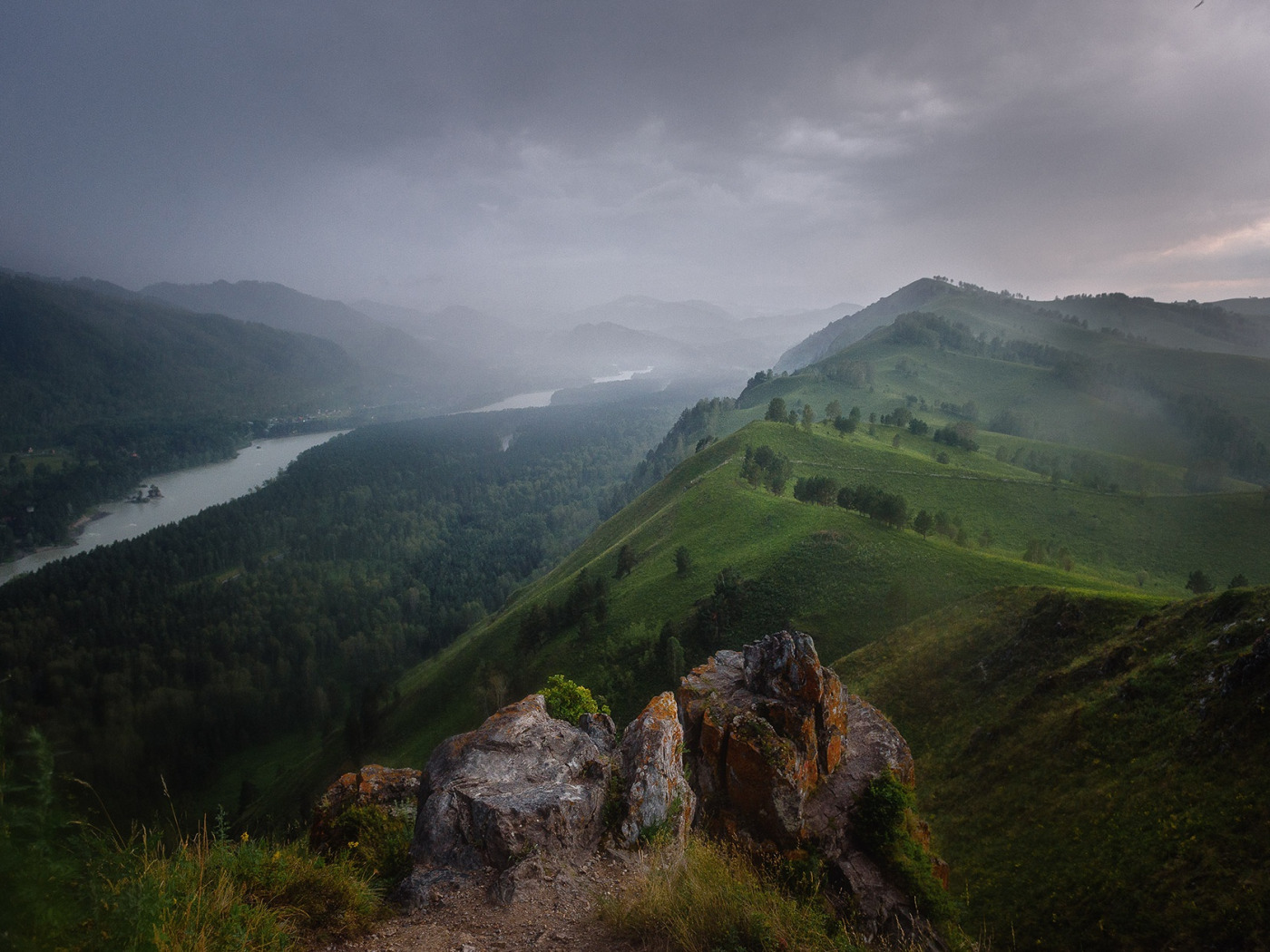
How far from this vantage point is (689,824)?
13.7 m

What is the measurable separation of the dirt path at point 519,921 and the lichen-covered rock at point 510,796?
2.94ft

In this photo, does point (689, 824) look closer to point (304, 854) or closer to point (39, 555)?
point (304, 854)

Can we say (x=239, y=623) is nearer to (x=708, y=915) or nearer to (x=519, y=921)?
(x=519, y=921)

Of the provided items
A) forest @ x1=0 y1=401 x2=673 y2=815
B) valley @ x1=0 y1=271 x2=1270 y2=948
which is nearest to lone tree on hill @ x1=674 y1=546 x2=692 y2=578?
valley @ x1=0 y1=271 x2=1270 y2=948

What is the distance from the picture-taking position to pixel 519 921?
31.9 ft

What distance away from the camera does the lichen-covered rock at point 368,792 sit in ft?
46.5

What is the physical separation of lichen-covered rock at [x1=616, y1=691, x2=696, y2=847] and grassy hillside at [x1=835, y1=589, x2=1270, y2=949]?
7824mm

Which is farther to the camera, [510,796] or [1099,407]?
[1099,407]

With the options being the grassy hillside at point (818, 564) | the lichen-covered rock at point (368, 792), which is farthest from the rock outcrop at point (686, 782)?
the grassy hillside at point (818, 564)

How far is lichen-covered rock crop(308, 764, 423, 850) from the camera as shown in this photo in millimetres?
14180

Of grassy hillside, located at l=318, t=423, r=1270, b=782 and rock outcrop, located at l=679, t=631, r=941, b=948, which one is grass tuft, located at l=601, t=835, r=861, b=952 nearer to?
rock outcrop, located at l=679, t=631, r=941, b=948

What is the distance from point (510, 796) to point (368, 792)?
5.26 m

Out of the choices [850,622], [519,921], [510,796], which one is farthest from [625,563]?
[519,921]

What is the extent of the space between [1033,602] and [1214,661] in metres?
15.3
